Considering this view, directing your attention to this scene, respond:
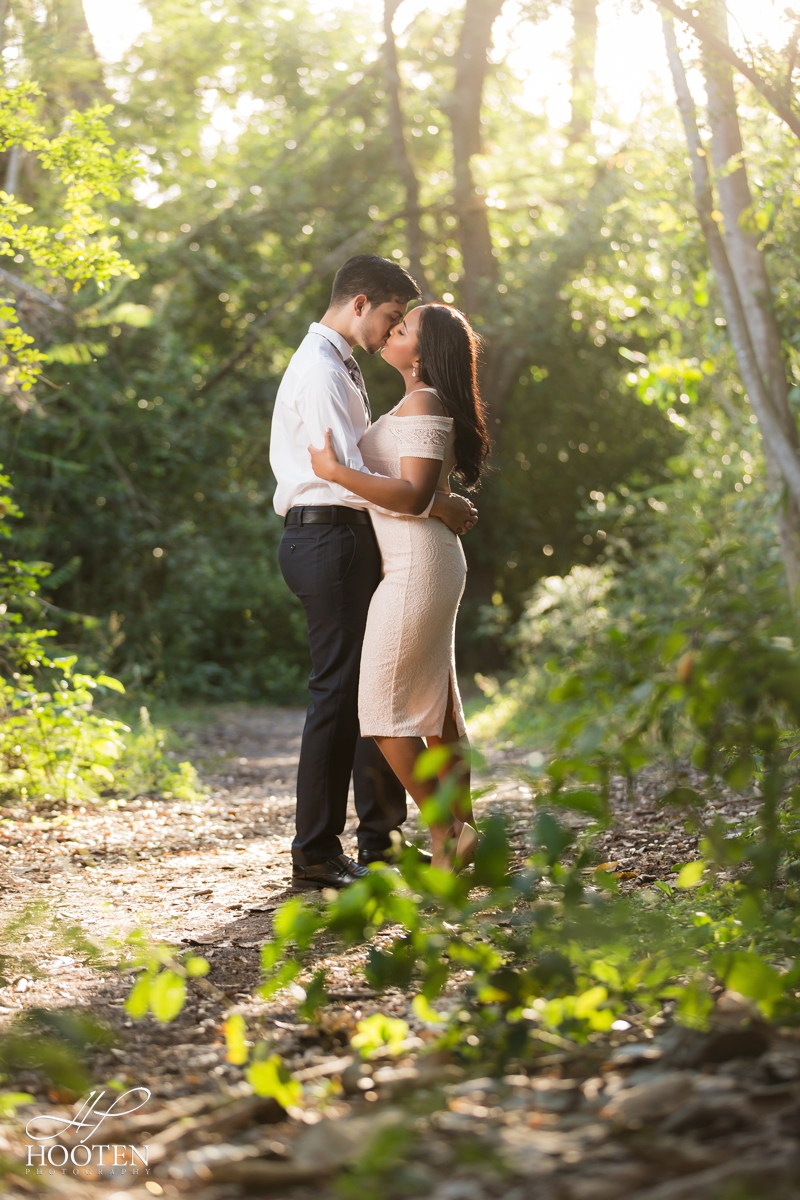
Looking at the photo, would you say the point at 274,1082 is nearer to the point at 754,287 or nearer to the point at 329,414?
the point at 329,414

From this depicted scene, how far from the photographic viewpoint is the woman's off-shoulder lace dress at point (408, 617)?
3898mm

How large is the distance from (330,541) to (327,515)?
94 mm

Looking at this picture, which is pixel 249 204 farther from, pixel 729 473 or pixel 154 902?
pixel 154 902

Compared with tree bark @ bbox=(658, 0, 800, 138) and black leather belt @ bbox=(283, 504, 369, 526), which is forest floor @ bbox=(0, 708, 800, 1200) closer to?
black leather belt @ bbox=(283, 504, 369, 526)

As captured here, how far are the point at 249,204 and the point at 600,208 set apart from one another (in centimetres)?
471

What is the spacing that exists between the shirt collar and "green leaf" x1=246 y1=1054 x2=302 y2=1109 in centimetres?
277

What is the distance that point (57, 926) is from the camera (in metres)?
3.58

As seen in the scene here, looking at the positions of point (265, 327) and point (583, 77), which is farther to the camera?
point (583, 77)

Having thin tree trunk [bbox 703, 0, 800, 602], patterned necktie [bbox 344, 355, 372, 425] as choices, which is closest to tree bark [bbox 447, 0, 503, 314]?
thin tree trunk [bbox 703, 0, 800, 602]

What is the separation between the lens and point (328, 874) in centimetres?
402

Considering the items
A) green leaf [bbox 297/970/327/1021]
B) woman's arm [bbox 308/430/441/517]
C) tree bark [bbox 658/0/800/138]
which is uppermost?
tree bark [bbox 658/0/800/138]

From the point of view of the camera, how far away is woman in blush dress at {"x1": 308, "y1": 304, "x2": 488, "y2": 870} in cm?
383

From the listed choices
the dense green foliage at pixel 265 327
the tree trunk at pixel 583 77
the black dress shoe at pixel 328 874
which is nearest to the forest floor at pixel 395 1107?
the black dress shoe at pixel 328 874

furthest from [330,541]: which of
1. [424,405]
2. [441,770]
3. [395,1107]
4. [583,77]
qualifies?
[583,77]
